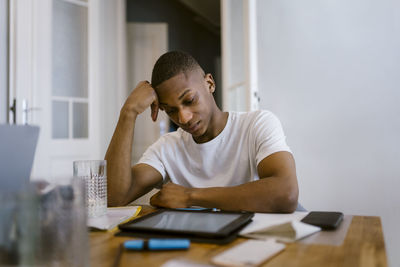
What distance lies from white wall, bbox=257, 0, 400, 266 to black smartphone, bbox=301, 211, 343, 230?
1565mm

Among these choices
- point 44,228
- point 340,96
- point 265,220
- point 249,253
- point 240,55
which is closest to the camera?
point 44,228

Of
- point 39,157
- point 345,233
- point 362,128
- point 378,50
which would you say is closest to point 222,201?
point 345,233

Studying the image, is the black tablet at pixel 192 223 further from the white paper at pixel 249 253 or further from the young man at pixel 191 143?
the young man at pixel 191 143

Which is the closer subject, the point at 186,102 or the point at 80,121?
the point at 186,102

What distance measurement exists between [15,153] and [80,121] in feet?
8.29

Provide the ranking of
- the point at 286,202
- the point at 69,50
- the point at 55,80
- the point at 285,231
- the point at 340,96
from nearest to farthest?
the point at 285,231 → the point at 286,202 → the point at 340,96 → the point at 55,80 → the point at 69,50

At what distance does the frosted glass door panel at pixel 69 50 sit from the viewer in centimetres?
294

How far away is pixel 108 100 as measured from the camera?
3744 mm

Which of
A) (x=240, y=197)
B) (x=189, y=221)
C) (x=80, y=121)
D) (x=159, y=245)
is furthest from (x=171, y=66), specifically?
(x=80, y=121)

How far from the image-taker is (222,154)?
4.77 feet

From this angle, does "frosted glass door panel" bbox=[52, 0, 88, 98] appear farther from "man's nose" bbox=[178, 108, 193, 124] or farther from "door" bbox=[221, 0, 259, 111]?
"man's nose" bbox=[178, 108, 193, 124]

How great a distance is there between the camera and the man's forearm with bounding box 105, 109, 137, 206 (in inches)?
50.6

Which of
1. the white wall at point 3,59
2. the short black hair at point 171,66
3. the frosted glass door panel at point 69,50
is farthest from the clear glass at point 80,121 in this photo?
the short black hair at point 171,66

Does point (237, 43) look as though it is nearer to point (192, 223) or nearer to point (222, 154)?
point (222, 154)
